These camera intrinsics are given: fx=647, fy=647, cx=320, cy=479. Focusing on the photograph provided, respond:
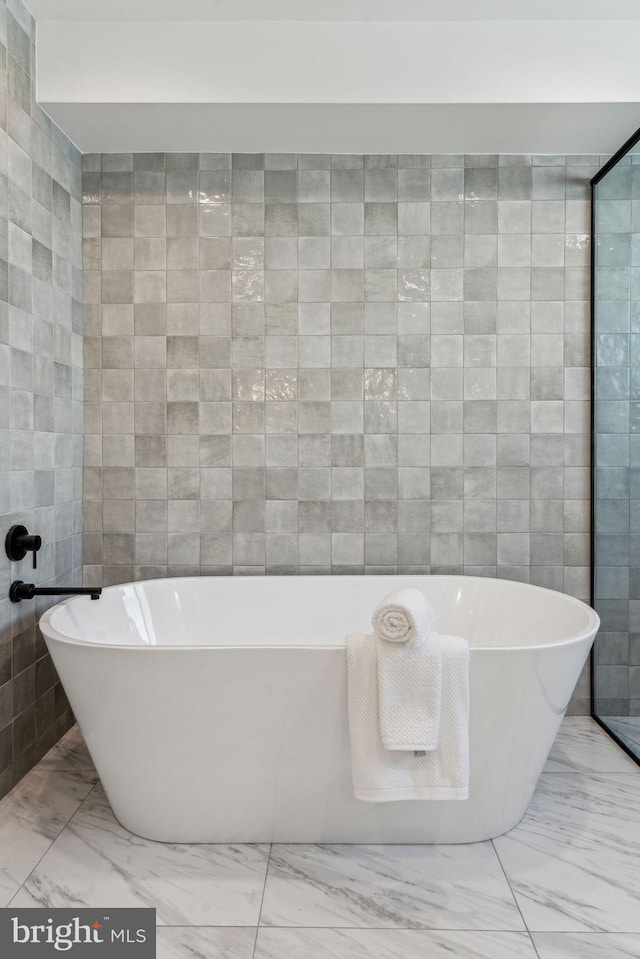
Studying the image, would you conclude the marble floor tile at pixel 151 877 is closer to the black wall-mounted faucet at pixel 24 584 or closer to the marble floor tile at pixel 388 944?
the marble floor tile at pixel 388 944

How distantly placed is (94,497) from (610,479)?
7.21 ft

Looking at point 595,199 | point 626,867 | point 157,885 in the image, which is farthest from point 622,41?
point 157,885

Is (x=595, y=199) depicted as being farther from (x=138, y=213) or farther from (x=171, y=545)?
(x=171, y=545)

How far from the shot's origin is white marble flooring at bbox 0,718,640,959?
152cm

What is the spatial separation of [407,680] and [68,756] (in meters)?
1.51

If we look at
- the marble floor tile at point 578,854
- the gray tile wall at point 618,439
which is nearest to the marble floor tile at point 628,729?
the gray tile wall at point 618,439

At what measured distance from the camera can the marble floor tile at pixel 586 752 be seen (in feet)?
7.84

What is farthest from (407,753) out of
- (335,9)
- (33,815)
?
(335,9)

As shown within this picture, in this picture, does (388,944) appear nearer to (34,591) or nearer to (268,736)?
(268,736)

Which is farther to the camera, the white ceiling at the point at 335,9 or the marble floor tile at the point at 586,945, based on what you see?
the white ceiling at the point at 335,9

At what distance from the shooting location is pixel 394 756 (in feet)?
5.66

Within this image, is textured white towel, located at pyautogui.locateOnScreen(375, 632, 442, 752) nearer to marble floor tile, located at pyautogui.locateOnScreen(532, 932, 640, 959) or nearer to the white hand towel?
the white hand towel

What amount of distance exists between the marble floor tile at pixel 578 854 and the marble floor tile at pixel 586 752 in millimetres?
50

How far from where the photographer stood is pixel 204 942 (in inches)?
59.7
